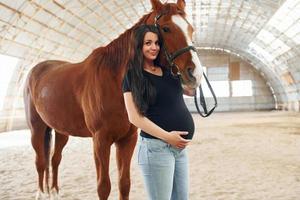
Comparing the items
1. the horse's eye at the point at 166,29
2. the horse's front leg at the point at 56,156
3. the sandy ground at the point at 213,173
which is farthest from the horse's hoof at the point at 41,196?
the horse's eye at the point at 166,29

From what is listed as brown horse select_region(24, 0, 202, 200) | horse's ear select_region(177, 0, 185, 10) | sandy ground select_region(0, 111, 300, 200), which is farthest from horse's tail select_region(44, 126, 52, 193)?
horse's ear select_region(177, 0, 185, 10)

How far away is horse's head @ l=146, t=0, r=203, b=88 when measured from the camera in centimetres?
247

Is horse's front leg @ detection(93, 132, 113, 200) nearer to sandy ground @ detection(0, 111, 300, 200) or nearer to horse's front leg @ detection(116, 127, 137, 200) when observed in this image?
horse's front leg @ detection(116, 127, 137, 200)

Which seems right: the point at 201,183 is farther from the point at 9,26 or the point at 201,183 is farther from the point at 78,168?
the point at 9,26

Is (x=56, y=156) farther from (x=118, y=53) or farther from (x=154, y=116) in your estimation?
(x=154, y=116)

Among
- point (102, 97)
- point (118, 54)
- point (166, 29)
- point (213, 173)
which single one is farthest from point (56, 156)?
point (166, 29)

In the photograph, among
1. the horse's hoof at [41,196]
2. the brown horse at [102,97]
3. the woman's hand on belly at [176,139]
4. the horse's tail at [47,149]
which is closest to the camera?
the woman's hand on belly at [176,139]

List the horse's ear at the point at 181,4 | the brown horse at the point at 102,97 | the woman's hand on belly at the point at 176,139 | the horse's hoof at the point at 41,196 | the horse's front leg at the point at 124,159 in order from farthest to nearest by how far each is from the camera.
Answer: the horse's hoof at the point at 41,196 < the horse's front leg at the point at 124,159 < the horse's ear at the point at 181,4 < the brown horse at the point at 102,97 < the woman's hand on belly at the point at 176,139

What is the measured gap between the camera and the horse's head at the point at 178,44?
8.12ft

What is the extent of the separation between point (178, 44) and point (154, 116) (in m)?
0.68

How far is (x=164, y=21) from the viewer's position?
2725mm

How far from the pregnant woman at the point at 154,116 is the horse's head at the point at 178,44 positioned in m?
0.24

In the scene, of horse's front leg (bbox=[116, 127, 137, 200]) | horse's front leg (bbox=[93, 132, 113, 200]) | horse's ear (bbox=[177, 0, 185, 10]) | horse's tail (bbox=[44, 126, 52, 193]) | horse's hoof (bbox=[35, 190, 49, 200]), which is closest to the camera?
horse's ear (bbox=[177, 0, 185, 10])

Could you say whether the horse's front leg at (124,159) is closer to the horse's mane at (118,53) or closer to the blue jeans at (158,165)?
the horse's mane at (118,53)
